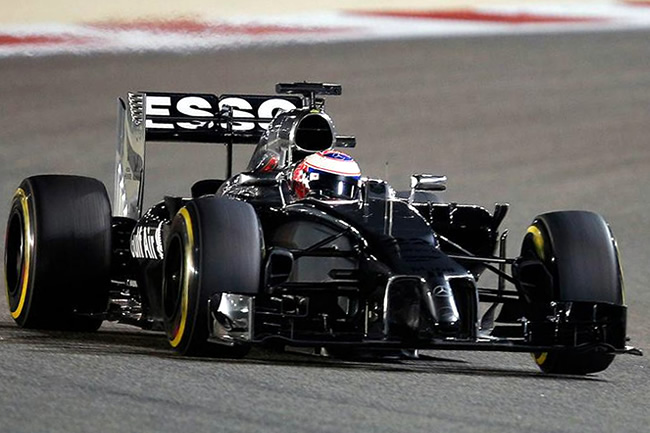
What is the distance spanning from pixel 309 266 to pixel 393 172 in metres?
8.30

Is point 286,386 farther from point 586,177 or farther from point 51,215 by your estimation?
point 586,177

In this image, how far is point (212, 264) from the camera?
8273 mm

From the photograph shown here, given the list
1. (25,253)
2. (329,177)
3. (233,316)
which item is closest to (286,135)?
(329,177)

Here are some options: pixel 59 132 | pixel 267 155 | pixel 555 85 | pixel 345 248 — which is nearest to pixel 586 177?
Result: pixel 555 85

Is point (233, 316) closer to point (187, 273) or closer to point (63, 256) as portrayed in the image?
point (187, 273)

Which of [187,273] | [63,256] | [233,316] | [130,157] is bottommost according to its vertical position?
[233,316]

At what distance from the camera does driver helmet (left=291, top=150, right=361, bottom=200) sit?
9328mm

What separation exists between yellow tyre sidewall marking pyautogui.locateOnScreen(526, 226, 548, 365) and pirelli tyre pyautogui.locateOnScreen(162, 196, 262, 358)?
1563 millimetres

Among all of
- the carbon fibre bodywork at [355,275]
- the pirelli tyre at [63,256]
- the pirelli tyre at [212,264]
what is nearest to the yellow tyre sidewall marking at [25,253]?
the pirelli tyre at [63,256]

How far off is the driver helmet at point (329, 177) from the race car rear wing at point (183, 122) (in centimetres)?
121

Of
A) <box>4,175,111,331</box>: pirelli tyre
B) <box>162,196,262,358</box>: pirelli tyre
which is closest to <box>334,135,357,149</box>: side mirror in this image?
<box>4,175,111,331</box>: pirelli tyre

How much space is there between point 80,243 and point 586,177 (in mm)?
8490

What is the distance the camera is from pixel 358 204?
9094 millimetres

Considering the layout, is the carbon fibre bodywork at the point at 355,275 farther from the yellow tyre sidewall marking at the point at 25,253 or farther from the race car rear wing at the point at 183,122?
the yellow tyre sidewall marking at the point at 25,253
